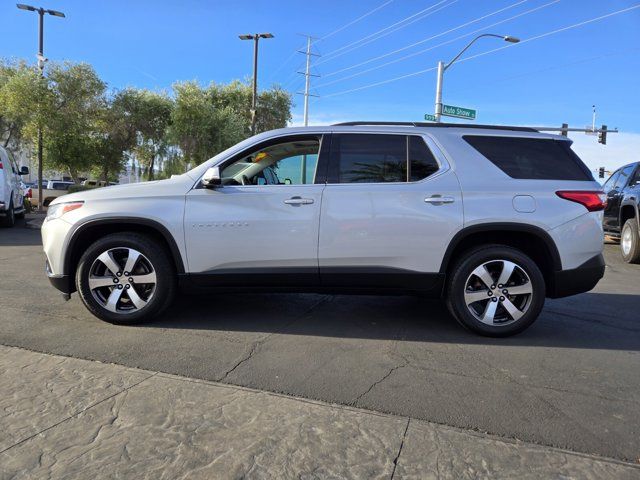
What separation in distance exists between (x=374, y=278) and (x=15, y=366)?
283cm

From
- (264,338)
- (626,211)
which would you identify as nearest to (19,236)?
(264,338)

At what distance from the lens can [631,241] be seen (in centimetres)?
948

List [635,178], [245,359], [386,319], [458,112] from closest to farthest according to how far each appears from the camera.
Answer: [245,359] < [386,319] < [635,178] < [458,112]

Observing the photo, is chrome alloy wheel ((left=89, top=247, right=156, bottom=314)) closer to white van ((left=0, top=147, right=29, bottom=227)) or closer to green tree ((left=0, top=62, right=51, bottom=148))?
white van ((left=0, top=147, right=29, bottom=227))

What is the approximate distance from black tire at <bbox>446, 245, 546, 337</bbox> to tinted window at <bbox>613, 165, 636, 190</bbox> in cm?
749

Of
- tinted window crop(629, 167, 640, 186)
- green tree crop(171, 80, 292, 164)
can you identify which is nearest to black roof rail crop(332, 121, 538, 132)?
tinted window crop(629, 167, 640, 186)

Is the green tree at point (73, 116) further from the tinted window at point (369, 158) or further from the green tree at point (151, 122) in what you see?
the tinted window at point (369, 158)

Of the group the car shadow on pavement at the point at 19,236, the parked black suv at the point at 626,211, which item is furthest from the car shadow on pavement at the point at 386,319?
the car shadow on pavement at the point at 19,236

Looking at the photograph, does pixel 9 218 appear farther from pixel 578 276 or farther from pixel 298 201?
pixel 578 276

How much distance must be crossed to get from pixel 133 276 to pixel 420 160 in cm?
276

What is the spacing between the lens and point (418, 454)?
2.63 m

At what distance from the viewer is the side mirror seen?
174 inches

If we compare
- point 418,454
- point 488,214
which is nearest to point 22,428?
point 418,454

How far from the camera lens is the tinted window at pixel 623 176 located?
10523 millimetres
